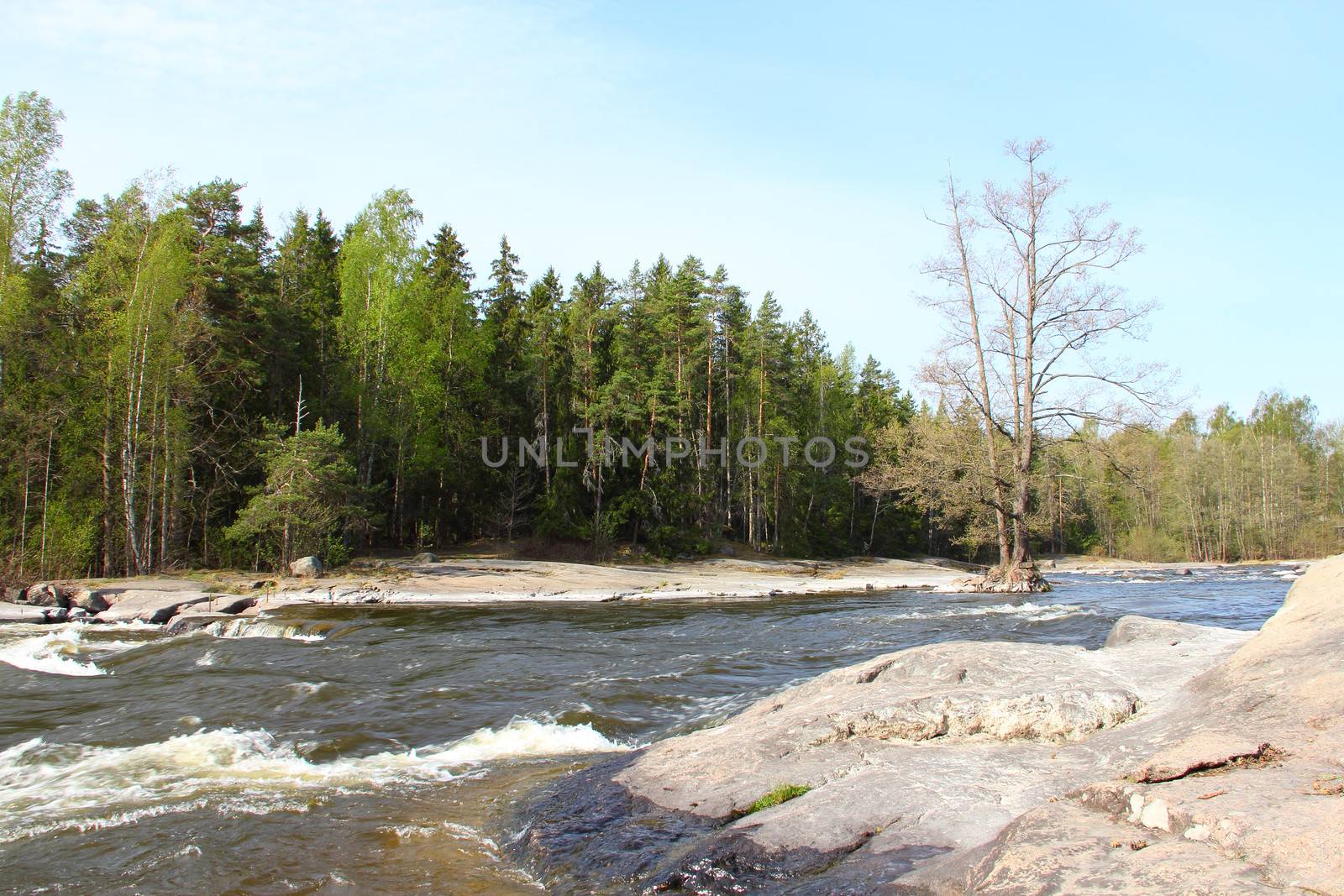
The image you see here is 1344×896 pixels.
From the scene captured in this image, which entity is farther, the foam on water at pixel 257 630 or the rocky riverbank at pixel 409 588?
the rocky riverbank at pixel 409 588

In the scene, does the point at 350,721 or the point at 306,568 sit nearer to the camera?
the point at 350,721

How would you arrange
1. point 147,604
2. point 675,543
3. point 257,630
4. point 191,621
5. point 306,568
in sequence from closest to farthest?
point 257,630
point 191,621
point 147,604
point 306,568
point 675,543

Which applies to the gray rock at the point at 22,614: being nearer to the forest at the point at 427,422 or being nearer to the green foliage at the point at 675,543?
the forest at the point at 427,422

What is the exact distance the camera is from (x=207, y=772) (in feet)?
25.1

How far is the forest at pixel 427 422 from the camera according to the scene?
78.2ft

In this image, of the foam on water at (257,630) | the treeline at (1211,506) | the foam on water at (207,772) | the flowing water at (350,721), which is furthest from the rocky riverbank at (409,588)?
the treeline at (1211,506)

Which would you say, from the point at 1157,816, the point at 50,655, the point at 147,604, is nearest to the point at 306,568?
the point at 147,604

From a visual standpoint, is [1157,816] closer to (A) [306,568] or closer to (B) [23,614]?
(B) [23,614]

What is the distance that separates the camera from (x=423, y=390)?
35.6m

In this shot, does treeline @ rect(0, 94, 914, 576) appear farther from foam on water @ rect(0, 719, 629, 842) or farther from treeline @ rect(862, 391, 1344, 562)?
foam on water @ rect(0, 719, 629, 842)

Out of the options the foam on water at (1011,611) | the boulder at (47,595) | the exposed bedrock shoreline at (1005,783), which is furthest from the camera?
the boulder at (47,595)

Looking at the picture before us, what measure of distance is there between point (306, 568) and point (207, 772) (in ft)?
64.2

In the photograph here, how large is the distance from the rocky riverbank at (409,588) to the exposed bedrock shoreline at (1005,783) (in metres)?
16.8

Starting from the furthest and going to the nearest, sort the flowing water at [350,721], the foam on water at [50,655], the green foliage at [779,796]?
1. the foam on water at [50,655]
2. the flowing water at [350,721]
3. the green foliage at [779,796]
